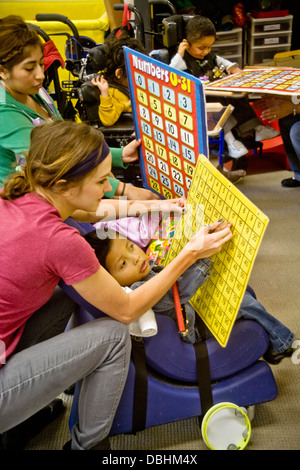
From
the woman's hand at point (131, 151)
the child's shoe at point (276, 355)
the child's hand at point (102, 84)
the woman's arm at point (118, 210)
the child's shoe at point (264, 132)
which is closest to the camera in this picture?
the child's shoe at point (276, 355)

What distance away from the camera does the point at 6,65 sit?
1698 mm

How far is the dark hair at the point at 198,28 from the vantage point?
2852mm

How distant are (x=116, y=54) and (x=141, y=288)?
5.67 ft

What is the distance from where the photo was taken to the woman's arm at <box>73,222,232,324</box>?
113cm

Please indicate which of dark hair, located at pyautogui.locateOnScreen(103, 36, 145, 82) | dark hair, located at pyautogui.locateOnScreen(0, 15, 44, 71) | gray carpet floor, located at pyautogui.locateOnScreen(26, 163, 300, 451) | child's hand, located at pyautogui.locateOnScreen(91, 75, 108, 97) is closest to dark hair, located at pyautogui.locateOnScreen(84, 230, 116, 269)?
gray carpet floor, located at pyautogui.locateOnScreen(26, 163, 300, 451)

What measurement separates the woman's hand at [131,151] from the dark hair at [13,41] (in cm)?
50

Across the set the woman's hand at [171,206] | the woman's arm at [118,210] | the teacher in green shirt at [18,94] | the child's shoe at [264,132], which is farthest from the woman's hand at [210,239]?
the child's shoe at [264,132]

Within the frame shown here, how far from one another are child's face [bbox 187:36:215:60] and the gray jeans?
89.2 inches

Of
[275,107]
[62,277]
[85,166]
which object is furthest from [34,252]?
[275,107]

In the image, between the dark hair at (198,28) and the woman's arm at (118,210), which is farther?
the dark hair at (198,28)

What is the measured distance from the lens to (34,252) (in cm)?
109

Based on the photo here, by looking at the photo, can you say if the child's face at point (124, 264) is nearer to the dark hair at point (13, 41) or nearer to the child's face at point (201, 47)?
the dark hair at point (13, 41)

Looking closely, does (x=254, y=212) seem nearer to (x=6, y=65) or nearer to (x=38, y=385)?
(x=38, y=385)

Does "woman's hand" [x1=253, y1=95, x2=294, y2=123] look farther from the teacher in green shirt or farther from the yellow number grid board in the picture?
the yellow number grid board
